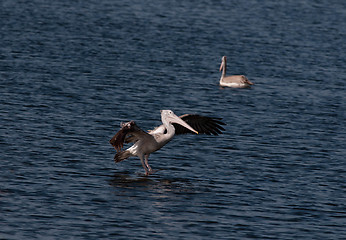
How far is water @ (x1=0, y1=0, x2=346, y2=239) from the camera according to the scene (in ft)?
44.0

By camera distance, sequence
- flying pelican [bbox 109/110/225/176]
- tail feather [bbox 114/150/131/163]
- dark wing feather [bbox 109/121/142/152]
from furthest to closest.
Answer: tail feather [bbox 114/150/131/163]
flying pelican [bbox 109/110/225/176]
dark wing feather [bbox 109/121/142/152]

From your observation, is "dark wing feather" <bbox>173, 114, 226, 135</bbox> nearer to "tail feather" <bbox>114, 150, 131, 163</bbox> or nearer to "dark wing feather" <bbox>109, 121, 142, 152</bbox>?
"tail feather" <bbox>114, 150, 131, 163</bbox>

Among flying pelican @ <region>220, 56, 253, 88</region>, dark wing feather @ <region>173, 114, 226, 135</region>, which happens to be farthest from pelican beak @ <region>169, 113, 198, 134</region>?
flying pelican @ <region>220, 56, 253, 88</region>

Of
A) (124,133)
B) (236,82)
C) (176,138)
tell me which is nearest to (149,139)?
(124,133)

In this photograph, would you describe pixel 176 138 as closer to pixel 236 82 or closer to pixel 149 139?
pixel 149 139

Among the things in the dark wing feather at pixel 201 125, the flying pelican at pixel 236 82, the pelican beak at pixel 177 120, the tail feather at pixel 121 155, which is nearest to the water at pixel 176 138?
the tail feather at pixel 121 155

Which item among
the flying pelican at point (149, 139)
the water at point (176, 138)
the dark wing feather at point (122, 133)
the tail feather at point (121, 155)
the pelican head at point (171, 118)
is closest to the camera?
the water at point (176, 138)

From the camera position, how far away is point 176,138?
20500 mm

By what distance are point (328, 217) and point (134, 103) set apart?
37.0ft

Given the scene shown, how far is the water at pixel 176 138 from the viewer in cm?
1342

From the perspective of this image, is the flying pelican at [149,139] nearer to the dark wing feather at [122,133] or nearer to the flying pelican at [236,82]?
the dark wing feather at [122,133]

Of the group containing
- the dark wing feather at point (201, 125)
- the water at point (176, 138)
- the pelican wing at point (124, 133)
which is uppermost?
the pelican wing at point (124, 133)

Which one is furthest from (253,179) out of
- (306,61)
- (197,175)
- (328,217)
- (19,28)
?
(19,28)

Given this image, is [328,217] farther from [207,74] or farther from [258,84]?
[207,74]
